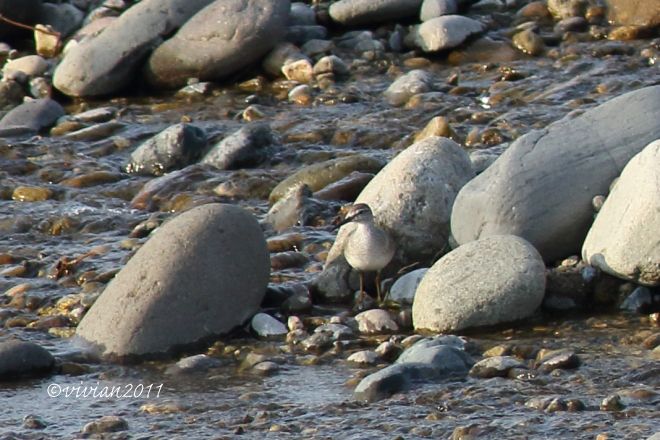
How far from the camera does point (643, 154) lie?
5.90 meters

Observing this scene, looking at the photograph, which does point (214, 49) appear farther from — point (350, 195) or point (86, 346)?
point (86, 346)

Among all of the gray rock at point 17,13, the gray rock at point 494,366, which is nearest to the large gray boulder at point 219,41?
the gray rock at point 17,13

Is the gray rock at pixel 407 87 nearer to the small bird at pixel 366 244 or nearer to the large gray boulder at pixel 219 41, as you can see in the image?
the large gray boulder at pixel 219 41

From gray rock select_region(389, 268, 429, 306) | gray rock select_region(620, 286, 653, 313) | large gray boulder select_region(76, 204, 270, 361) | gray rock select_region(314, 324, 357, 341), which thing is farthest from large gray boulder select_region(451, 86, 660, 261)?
large gray boulder select_region(76, 204, 270, 361)

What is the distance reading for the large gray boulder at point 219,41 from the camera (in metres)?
11.7

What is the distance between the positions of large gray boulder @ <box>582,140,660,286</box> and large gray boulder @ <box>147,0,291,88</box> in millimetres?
6450

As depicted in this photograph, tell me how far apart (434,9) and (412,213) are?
20.9 ft

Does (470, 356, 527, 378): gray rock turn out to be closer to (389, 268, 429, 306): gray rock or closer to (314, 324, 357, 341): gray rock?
(314, 324, 357, 341): gray rock

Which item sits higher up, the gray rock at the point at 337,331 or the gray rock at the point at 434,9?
the gray rock at the point at 434,9

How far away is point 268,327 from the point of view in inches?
240

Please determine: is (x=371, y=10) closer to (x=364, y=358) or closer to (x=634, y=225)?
(x=634, y=225)

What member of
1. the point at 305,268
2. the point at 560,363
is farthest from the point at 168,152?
the point at 560,363

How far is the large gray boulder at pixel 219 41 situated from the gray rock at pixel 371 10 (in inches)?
39.8

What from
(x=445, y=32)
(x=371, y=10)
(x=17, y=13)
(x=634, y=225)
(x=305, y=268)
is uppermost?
(x=17, y=13)
